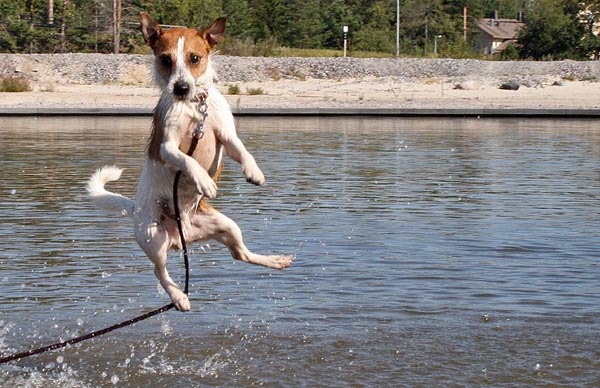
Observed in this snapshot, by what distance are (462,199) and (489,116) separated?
18.4 meters

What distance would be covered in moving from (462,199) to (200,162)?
8.18 meters

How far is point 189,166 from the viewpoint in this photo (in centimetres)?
629

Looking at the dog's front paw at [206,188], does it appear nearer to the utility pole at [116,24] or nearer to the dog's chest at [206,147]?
the dog's chest at [206,147]

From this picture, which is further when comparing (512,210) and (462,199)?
(462,199)

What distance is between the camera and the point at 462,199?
569 inches

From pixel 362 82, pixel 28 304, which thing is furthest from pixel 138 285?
pixel 362 82

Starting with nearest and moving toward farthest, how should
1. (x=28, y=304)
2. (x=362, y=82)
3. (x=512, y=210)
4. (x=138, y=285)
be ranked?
(x=28, y=304), (x=138, y=285), (x=512, y=210), (x=362, y=82)

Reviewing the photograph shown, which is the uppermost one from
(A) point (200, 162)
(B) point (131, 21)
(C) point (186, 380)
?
(B) point (131, 21)

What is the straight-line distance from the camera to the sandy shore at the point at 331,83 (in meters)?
35.9

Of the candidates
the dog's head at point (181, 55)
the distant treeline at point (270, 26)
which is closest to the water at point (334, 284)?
the dog's head at point (181, 55)

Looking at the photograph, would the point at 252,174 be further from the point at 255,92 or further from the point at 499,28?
the point at 499,28

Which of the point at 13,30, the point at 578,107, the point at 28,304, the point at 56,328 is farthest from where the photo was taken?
the point at 13,30

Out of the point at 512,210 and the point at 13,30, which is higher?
the point at 13,30

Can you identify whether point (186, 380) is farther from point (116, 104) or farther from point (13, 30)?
point (13, 30)
